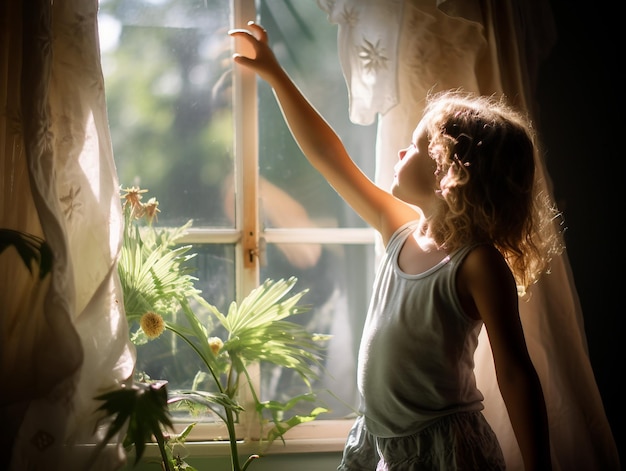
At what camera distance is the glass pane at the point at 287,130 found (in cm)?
181

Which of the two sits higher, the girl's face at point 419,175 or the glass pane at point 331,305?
the girl's face at point 419,175

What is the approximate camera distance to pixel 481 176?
1184 millimetres

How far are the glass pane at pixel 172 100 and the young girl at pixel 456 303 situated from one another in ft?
2.26

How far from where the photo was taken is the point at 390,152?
1543mm

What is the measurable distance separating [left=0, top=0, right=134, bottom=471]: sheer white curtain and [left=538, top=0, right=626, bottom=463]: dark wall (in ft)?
4.02

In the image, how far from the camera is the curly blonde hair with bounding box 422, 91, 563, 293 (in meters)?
1.18

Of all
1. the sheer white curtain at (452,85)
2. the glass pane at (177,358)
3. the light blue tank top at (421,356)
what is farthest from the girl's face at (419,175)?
the glass pane at (177,358)

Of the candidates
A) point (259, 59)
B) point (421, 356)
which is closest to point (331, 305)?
point (421, 356)

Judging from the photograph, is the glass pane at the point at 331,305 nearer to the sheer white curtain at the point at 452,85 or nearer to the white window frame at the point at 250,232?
the white window frame at the point at 250,232

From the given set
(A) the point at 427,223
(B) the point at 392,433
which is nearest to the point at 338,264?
(A) the point at 427,223

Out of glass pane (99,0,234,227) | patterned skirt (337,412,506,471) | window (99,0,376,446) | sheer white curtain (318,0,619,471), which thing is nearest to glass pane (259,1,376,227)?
window (99,0,376,446)

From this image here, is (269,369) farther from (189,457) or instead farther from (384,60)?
(384,60)

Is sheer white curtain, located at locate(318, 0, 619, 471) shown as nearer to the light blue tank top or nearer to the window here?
the window

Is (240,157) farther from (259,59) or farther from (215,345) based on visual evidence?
(215,345)
